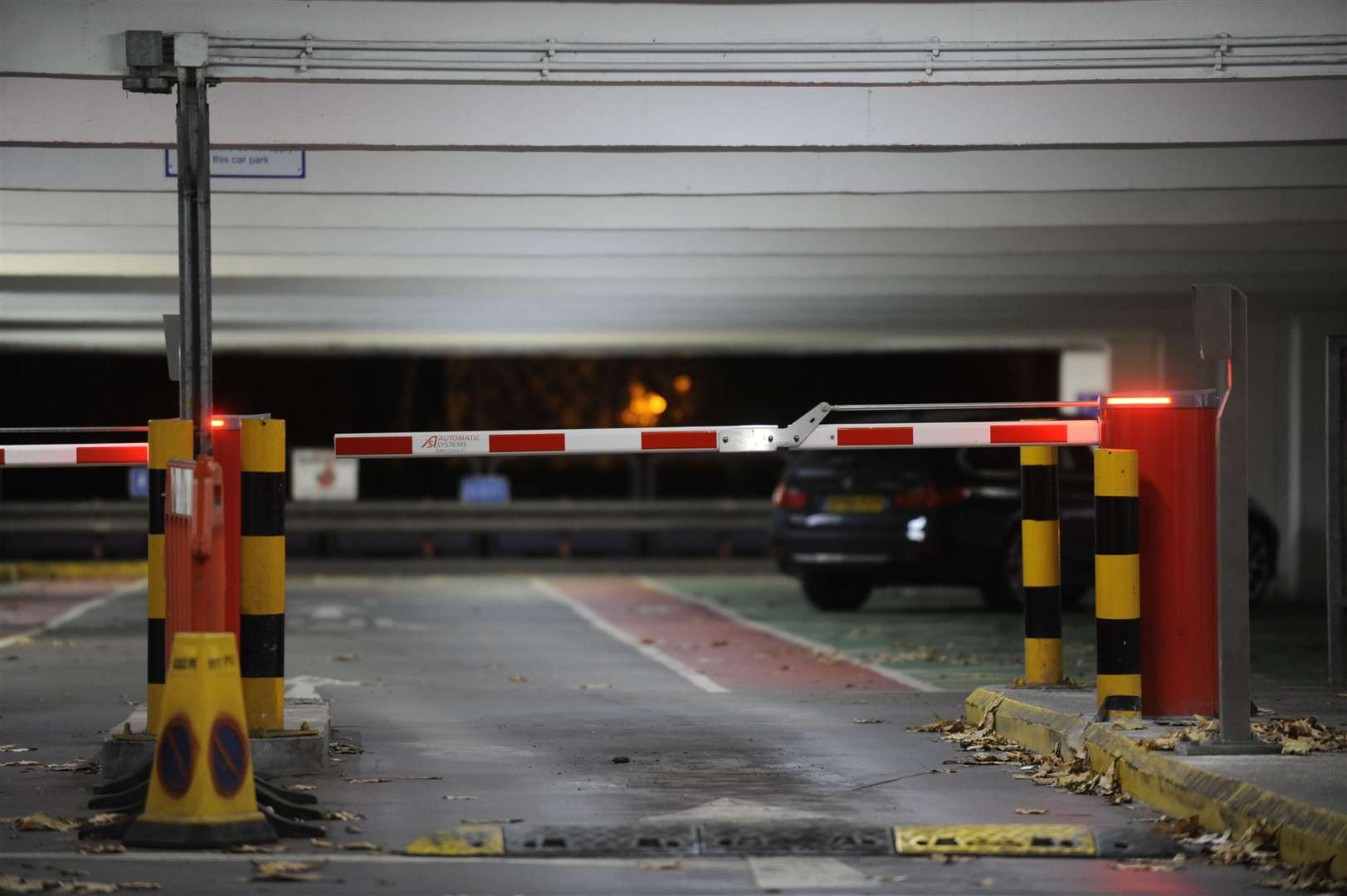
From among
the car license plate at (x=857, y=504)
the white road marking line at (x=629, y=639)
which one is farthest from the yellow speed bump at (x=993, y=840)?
the car license plate at (x=857, y=504)

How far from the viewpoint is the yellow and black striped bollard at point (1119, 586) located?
8.59m

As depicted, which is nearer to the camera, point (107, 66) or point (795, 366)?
point (107, 66)

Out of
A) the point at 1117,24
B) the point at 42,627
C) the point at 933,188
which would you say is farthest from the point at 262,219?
the point at 1117,24

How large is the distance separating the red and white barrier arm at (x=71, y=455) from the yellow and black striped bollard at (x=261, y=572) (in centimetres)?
130

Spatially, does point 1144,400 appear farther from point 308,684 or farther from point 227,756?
point 308,684

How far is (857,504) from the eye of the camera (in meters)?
17.7

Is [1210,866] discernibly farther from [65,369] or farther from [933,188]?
[65,369]

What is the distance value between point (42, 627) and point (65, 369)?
125 feet

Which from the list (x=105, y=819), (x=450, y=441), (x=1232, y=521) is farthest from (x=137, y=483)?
(x=1232, y=521)

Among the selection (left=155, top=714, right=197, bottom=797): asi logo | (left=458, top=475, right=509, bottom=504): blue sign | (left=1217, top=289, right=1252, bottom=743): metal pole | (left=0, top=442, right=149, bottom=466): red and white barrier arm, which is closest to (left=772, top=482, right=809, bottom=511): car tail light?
(left=0, top=442, right=149, bottom=466): red and white barrier arm

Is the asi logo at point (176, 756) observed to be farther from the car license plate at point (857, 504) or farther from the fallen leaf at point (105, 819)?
the car license plate at point (857, 504)

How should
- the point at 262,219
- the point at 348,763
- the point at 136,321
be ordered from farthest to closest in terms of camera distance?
the point at 136,321, the point at 262,219, the point at 348,763

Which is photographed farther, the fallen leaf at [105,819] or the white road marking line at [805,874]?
the fallen leaf at [105,819]

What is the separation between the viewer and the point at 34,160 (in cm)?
1392
